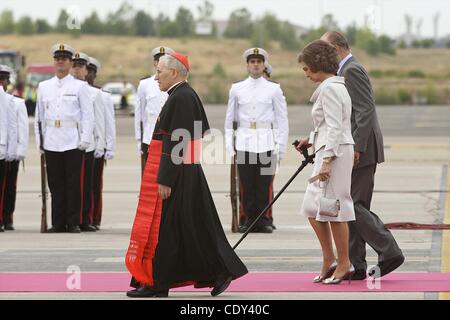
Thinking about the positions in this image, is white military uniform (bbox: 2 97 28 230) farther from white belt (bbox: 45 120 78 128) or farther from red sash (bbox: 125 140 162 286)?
red sash (bbox: 125 140 162 286)

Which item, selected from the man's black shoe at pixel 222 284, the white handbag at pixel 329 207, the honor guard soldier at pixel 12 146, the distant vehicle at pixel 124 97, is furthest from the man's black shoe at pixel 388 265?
the distant vehicle at pixel 124 97

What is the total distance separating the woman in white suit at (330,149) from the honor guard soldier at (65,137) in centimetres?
519

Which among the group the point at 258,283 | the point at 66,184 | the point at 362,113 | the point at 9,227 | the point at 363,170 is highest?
the point at 362,113

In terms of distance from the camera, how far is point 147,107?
15.0m

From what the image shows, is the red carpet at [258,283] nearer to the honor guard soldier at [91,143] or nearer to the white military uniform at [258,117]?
the white military uniform at [258,117]

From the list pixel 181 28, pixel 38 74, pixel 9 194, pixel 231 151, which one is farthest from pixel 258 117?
pixel 181 28

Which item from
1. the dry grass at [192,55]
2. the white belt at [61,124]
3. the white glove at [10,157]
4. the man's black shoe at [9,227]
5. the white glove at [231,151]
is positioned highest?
the dry grass at [192,55]

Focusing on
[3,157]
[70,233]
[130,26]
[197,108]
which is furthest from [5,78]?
[130,26]

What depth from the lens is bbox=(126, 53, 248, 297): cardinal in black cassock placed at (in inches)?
385

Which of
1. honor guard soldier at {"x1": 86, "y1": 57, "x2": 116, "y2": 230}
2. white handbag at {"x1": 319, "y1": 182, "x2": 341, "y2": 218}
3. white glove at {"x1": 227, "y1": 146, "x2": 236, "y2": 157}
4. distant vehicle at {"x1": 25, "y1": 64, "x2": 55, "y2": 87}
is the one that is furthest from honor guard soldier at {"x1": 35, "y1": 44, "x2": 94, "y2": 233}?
distant vehicle at {"x1": 25, "y1": 64, "x2": 55, "y2": 87}

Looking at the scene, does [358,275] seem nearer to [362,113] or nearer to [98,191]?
[362,113]

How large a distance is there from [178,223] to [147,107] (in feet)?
17.4

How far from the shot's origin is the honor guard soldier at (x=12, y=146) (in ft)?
51.0
